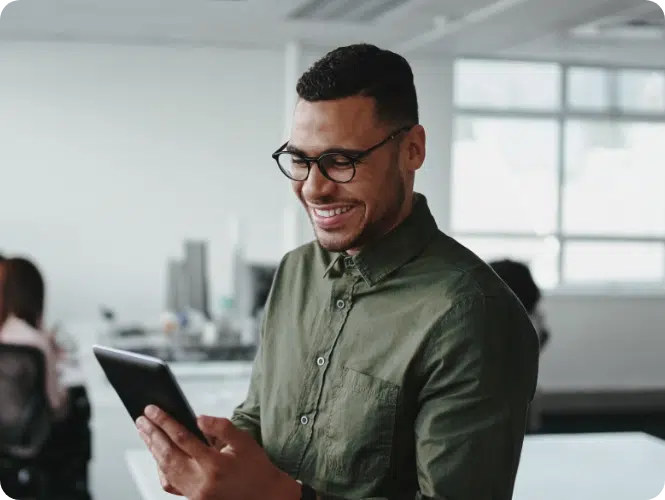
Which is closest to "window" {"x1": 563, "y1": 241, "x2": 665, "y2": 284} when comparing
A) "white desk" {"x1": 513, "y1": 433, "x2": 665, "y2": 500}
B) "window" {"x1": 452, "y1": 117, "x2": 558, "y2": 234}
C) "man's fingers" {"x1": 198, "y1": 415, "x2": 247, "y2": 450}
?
"window" {"x1": 452, "y1": 117, "x2": 558, "y2": 234}

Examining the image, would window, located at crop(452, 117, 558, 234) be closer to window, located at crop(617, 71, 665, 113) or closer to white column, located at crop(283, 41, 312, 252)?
window, located at crop(617, 71, 665, 113)

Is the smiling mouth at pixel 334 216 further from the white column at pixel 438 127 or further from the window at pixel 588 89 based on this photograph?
the window at pixel 588 89

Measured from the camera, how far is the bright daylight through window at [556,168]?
8773mm

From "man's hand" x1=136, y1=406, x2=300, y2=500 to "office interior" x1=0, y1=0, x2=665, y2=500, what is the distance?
160 inches

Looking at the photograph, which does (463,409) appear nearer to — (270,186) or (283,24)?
(283,24)

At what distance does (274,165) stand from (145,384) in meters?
6.73

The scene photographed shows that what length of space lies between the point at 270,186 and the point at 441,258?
6.86 meters

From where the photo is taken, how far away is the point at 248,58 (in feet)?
27.2

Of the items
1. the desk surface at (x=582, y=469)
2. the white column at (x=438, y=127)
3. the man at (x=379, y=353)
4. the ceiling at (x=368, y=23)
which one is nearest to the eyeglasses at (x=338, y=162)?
the man at (x=379, y=353)

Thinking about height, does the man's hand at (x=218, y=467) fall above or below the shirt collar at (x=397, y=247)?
below

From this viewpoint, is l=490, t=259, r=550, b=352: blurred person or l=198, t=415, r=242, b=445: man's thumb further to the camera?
l=490, t=259, r=550, b=352: blurred person

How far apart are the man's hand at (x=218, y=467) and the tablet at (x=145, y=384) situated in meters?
0.03

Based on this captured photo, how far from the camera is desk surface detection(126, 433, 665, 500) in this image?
92.4 inches

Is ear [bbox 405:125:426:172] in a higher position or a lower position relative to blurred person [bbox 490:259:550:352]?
higher
